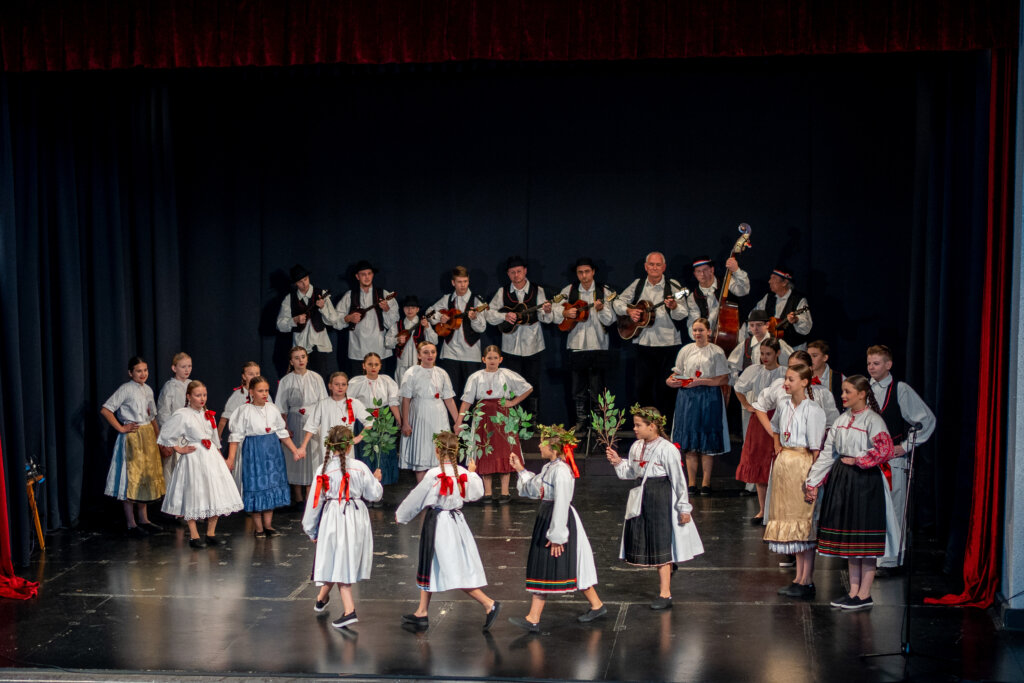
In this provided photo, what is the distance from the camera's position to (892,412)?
7.37 metres

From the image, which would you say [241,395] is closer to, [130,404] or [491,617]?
[130,404]

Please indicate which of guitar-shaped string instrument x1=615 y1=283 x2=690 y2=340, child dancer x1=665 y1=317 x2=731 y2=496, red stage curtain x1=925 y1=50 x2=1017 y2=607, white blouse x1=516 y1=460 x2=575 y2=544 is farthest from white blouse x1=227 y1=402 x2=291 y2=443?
red stage curtain x1=925 y1=50 x2=1017 y2=607

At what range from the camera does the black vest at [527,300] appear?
10.8 metres

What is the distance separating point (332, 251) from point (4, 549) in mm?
5225

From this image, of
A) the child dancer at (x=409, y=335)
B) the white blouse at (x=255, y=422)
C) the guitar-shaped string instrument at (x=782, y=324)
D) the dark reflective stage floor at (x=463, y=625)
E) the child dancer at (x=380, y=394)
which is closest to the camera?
the dark reflective stage floor at (x=463, y=625)

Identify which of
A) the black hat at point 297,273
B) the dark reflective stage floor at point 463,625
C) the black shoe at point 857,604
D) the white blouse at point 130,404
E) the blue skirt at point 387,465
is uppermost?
the black hat at point 297,273

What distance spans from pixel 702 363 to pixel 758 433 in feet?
3.74

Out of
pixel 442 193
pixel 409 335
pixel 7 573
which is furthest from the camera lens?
pixel 442 193

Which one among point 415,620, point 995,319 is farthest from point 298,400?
point 995,319

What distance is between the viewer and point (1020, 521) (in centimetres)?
631

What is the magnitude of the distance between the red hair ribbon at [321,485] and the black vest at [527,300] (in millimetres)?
4565

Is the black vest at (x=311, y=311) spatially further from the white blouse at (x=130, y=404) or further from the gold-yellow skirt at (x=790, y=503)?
the gold-yellow skirt at (x=790, y=503)

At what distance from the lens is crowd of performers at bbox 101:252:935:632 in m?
6.38

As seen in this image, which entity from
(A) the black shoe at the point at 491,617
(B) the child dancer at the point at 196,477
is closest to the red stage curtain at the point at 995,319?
(A) the black shoe at the point at 491,617
